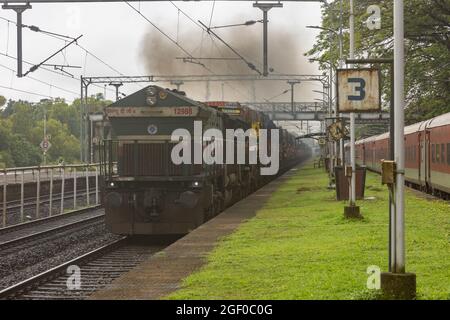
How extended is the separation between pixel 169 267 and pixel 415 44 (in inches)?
1012

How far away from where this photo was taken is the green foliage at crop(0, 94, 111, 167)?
54.6 metres

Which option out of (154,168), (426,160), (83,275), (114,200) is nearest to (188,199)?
(154,168)

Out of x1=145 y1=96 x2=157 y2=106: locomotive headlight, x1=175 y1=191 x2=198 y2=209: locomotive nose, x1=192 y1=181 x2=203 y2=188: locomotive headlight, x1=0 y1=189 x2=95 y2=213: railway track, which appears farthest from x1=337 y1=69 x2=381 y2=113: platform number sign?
x1=0 y1=189 x2=95 y2=213: railway track

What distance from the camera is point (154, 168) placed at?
1828 cm

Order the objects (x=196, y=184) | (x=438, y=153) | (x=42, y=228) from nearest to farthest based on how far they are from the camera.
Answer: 1. (x=196, y=184)
2. (x=42, y=228)
3. (x=438, y=153)

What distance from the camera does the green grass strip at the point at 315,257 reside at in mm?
9352

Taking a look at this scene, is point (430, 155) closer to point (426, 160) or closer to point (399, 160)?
point (426, 160)

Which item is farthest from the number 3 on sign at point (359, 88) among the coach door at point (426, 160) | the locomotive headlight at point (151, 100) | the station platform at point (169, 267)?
the coach door at point (426, 160)

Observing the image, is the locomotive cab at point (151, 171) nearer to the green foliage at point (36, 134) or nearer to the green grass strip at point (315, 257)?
the green grass strip at point (315, 257)

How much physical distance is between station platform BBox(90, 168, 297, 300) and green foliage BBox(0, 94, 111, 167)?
27984mm

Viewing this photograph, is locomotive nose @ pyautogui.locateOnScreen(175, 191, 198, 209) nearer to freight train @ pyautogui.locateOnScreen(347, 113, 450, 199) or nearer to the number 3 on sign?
the number 3 on sign

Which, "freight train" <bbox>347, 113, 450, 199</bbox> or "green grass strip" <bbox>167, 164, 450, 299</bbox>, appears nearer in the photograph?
"green grass strip" <bbox>167, 164, 450, 299</bbox>
